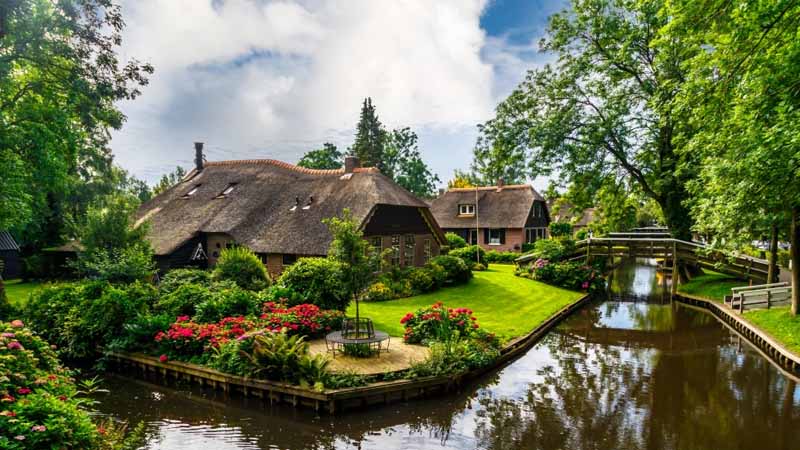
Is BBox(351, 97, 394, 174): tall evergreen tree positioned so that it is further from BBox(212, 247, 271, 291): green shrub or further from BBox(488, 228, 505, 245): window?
BBox(212, 247, 271, 291): green shrub

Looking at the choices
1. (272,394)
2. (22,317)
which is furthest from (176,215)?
(272,394)

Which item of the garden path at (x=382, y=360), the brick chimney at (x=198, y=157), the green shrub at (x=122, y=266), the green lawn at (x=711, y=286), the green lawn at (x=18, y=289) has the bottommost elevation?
the garden path at (x=382, y=360)

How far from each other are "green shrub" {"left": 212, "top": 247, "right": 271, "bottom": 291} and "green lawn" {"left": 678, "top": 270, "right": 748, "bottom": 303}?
2304 centimetres

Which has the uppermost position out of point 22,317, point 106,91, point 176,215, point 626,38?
point 626,38

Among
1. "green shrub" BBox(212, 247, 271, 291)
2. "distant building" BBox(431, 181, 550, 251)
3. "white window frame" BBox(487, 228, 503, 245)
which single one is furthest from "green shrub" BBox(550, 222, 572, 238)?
"green shrub" BBox(212, 247, 271, 291)

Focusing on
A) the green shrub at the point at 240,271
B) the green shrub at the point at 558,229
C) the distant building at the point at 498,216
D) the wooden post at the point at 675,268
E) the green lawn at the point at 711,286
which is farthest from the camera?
the green shrub at the point at 558,229

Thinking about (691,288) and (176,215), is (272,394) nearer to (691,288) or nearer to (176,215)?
(176,215)

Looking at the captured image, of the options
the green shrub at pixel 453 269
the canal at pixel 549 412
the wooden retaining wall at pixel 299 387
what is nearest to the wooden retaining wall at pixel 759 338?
the canal at pixel 549 412

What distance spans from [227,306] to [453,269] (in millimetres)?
13592

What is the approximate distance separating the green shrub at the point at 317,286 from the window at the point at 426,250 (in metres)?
12.4

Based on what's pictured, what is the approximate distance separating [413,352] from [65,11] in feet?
57.2

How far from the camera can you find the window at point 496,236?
4512 centimetres

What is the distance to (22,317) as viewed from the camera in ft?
52.8

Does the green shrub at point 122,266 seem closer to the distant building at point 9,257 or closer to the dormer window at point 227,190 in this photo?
the dormer window at point 227,190
